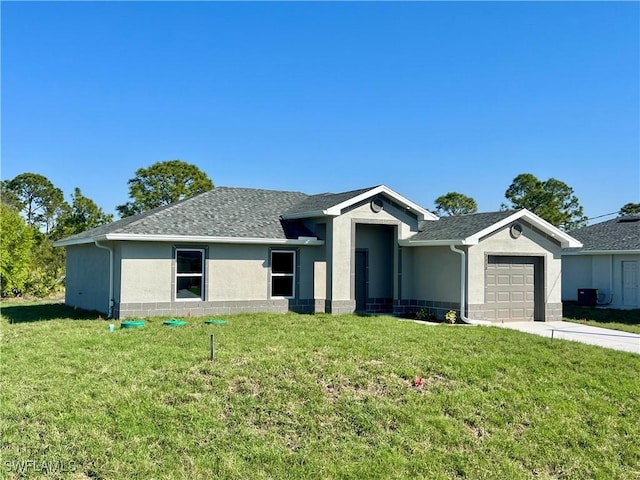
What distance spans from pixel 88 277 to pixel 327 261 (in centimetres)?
855


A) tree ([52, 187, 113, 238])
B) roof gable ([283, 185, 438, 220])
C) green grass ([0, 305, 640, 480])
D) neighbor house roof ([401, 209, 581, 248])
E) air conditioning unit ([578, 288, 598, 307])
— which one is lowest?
green grass ([0, 305, 640, 480])

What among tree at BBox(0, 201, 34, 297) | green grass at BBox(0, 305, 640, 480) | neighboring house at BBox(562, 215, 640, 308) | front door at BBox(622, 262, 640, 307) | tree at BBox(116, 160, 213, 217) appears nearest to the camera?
green grass at BBox(0, 305, 640, 480)

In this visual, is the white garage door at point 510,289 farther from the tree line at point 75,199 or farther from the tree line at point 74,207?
the tree line at point 75,199

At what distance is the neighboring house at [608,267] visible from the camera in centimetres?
2233

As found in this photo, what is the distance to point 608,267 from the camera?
23.4 m

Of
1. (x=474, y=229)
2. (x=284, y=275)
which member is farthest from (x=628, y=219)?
(x=284, y=275)

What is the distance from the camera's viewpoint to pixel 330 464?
637 cm

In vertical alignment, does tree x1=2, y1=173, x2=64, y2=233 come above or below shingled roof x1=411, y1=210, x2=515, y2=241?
above

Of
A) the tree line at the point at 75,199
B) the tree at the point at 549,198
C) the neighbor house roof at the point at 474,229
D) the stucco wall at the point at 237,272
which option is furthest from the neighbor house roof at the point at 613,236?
the tree line at the point at 75,199

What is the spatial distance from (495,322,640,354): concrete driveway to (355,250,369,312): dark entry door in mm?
4861

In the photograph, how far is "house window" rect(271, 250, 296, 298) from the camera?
56.4 feet

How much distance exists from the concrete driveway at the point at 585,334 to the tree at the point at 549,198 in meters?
38.1

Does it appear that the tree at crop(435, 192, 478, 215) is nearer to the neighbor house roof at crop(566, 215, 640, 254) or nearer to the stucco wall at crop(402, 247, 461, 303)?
the neighbor house roof at crop(566, 215, 640, 254)

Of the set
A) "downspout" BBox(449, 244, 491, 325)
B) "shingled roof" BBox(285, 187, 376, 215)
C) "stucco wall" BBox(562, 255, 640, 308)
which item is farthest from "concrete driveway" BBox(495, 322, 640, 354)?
"stucco wall" BBox(562, 255, 640, 308)
